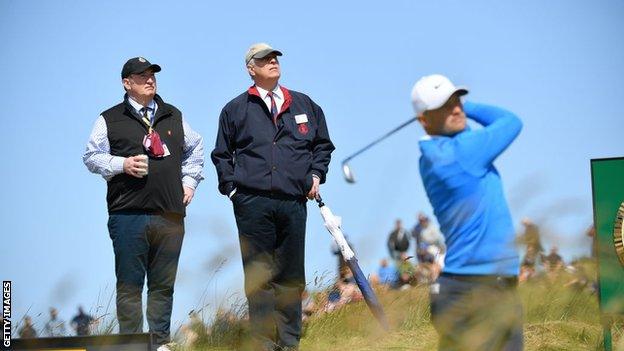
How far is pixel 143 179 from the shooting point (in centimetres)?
618

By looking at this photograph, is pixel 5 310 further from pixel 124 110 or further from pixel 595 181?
pixel 595 181

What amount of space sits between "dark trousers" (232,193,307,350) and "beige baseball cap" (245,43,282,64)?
0.80 metres

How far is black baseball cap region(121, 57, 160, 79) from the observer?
6.29 meters

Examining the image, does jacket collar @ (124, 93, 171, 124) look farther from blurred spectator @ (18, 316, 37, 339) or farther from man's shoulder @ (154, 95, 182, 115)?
blurred spectator @ (18, 316, 37, 339)

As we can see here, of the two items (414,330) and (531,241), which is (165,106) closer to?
(414,330)

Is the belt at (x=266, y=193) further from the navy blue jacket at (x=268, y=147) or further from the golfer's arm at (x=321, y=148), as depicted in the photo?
the golfer's arm at (x=321, y=148)

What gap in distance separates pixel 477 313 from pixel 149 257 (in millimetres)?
3674

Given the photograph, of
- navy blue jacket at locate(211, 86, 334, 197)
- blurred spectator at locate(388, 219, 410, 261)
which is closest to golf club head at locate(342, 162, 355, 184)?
blurred spectator at locate(388, 219, 410, 261)

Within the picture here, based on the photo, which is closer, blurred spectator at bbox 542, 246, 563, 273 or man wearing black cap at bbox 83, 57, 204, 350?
blurred spectator at bbox 542, 246, 563, 273

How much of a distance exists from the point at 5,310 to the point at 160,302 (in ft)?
4.64

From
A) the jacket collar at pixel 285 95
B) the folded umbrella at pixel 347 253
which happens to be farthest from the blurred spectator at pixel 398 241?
the jacket collar at pixel 285 95

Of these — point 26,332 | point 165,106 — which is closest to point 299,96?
point 165,106

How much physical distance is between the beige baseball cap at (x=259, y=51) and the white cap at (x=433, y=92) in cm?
268

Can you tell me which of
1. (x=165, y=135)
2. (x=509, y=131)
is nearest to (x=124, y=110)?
(x=165, y=135)
